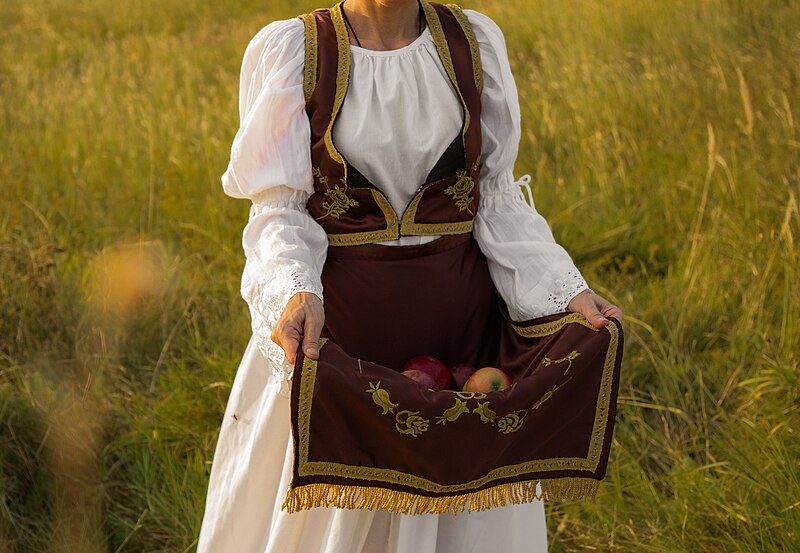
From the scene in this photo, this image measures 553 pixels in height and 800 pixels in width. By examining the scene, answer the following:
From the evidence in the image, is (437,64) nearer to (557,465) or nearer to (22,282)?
(557,465)

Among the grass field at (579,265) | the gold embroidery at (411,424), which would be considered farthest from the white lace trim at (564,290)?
the grass field at (579,265)

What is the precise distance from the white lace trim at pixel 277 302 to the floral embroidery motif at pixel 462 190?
36cm

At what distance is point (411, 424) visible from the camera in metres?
1.56

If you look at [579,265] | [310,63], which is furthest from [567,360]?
[579,265]

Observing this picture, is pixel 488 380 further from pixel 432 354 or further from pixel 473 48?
pixel 473 48

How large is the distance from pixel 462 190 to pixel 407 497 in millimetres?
652

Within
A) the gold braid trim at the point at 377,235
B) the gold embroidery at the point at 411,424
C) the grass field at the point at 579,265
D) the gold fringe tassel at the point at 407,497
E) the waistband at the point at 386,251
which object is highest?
the gold braid trim at the point at 377,235

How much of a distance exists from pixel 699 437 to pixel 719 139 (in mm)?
1732

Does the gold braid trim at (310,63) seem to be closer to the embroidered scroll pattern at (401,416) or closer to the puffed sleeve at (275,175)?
the puffed sleeve at (275,175)

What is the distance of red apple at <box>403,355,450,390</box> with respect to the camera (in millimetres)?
1812

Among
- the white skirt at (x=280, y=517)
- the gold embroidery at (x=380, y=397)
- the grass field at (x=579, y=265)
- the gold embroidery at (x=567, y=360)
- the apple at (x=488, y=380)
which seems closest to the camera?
the gold embroidery at (x=380, y=397)

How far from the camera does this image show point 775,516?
2.28m

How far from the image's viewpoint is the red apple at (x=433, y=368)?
181 cm

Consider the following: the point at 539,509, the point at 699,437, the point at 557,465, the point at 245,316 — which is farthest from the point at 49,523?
the point at 699,437
